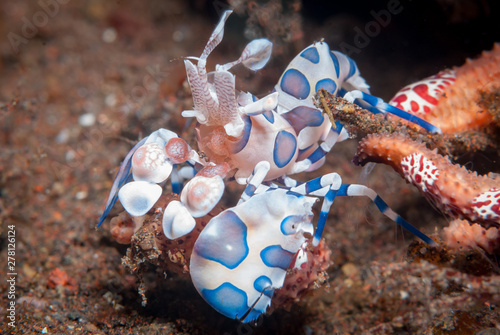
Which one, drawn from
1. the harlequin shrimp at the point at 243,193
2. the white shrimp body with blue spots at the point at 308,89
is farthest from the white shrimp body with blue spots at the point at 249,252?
the white shrimp body with blue spots at the point at 308,89

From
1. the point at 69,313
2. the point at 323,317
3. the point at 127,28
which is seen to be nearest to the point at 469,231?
the point at 323,317

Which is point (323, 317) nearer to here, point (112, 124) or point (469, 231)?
point (469, 231)

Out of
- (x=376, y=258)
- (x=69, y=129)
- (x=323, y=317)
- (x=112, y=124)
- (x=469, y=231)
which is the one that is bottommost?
(x=69, y=129)

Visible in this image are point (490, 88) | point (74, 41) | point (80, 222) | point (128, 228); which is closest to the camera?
point (128, 228)

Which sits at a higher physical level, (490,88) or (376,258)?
(490,88)

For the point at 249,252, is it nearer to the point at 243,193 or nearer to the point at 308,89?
the point at 243,193

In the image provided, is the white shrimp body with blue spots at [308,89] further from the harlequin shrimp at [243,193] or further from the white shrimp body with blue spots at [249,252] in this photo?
the white shrimp body with blue spots at [249,252]

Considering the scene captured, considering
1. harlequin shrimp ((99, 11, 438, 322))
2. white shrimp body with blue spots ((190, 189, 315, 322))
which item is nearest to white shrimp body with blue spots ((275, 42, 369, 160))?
harlequin shrimp ((99, 11, 438, 322))
